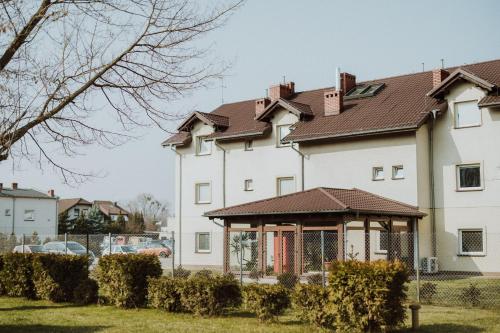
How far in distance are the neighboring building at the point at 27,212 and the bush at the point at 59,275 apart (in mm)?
47568

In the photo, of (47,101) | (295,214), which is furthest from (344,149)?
(47,101)

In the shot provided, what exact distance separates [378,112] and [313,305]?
18.4 m

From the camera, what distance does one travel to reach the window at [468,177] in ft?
87.8

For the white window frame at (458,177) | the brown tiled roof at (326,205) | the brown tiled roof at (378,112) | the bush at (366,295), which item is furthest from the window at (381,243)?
the bush at (366,295)

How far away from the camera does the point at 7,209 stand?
64438mm

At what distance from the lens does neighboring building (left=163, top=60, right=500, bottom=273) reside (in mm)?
26375

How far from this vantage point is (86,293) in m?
17.1

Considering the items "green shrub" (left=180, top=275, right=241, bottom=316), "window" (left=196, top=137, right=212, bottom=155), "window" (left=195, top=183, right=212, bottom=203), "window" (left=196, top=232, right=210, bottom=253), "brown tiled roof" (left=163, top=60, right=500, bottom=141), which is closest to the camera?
"green shrub" (left=180, top=275, right=241, bottom=316)

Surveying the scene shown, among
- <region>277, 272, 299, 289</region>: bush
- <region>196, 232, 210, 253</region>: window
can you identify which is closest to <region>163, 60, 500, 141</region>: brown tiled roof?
<region>196, 232, 210, 253</region>: window

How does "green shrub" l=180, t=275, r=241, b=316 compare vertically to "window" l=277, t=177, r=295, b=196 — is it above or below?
below

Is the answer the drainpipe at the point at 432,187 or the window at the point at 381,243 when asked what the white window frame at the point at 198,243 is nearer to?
the window at the point at 381,243

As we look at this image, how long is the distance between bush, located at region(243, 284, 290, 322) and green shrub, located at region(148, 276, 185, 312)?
210 centimetres

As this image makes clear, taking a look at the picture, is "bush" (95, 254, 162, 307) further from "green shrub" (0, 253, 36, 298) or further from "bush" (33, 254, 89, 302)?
"green shrub" (0, 253, 36, 298)

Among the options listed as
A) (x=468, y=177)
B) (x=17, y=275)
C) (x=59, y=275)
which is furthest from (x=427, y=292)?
(x=17, y=275)
